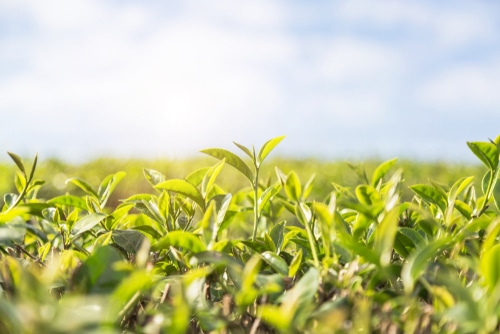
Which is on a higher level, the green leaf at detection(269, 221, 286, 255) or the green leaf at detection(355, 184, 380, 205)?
the green leaf at detection(355, 184, 380, 205)

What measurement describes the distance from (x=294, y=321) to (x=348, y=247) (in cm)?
25

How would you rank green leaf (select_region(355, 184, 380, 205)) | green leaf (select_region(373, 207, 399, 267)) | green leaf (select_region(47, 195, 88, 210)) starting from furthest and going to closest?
green leaf (select_region(47, 195, 88, 210)), green leaf (select_region(355, 184, 380, 205)), green leaf (select_region(373, 207, 399, 267))

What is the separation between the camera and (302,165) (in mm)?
8602

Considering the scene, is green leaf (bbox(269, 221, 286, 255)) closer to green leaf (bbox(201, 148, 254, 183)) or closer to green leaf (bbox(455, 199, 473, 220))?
green leaf (bbox(201, 148, 254, 183))

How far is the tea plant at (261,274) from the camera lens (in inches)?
30.6

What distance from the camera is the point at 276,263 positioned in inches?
44.1

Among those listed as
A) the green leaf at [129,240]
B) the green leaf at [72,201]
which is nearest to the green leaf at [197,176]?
the green leaf at [129,240]

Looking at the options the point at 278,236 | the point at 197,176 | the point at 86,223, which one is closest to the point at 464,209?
the point at 278,236

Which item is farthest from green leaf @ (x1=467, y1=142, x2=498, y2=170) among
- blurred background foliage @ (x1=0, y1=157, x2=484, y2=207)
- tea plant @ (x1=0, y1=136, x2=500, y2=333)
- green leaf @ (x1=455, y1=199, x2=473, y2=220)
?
blurred background foliage @ (x1=0, y1=157, x2=484, y2=207)

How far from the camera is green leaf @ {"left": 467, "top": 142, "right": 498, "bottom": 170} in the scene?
4.19 ft

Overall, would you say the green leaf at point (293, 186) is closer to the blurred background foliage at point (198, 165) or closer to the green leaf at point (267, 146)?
the green leaf at point (267, 146)

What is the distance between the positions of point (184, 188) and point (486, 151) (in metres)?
0.69

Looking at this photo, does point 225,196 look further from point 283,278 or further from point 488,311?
point 488,311

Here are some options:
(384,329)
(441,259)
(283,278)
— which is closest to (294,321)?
(384,329)
